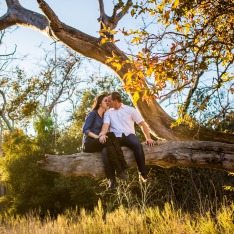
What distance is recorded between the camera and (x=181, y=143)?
5109 millimetres

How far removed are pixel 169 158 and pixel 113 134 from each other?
0.88m

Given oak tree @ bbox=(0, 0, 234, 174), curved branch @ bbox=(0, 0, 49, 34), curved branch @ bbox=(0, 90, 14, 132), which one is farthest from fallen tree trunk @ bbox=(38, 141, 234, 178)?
curved branch @ bbox=(0, 90, 14, 132)

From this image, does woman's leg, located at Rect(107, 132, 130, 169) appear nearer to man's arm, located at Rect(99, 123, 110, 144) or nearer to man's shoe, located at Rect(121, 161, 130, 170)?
man's shoe, located at Rect(121, 161, 130, 170)

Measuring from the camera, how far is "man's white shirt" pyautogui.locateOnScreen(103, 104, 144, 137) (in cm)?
573

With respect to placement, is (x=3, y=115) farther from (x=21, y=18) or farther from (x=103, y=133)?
(x=103, y=133)

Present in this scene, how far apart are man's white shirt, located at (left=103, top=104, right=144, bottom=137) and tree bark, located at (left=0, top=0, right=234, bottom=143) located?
1.06ft

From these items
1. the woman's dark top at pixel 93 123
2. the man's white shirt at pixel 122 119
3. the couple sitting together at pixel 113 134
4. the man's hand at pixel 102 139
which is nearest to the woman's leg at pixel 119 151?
the couple sitting together at pixel 113 134

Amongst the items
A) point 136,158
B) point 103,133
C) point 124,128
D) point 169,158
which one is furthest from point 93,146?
point 169,158

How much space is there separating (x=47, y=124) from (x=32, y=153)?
2385mm

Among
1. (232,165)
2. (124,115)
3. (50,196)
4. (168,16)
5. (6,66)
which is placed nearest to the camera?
(168,16)

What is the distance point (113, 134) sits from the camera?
17.9 ft

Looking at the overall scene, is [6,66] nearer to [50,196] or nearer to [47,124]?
[47,124]

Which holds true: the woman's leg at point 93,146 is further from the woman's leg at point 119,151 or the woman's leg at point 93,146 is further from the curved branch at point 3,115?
the curved branch at point 3,115

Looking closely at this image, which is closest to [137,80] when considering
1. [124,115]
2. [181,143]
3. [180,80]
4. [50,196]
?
[180,80]
